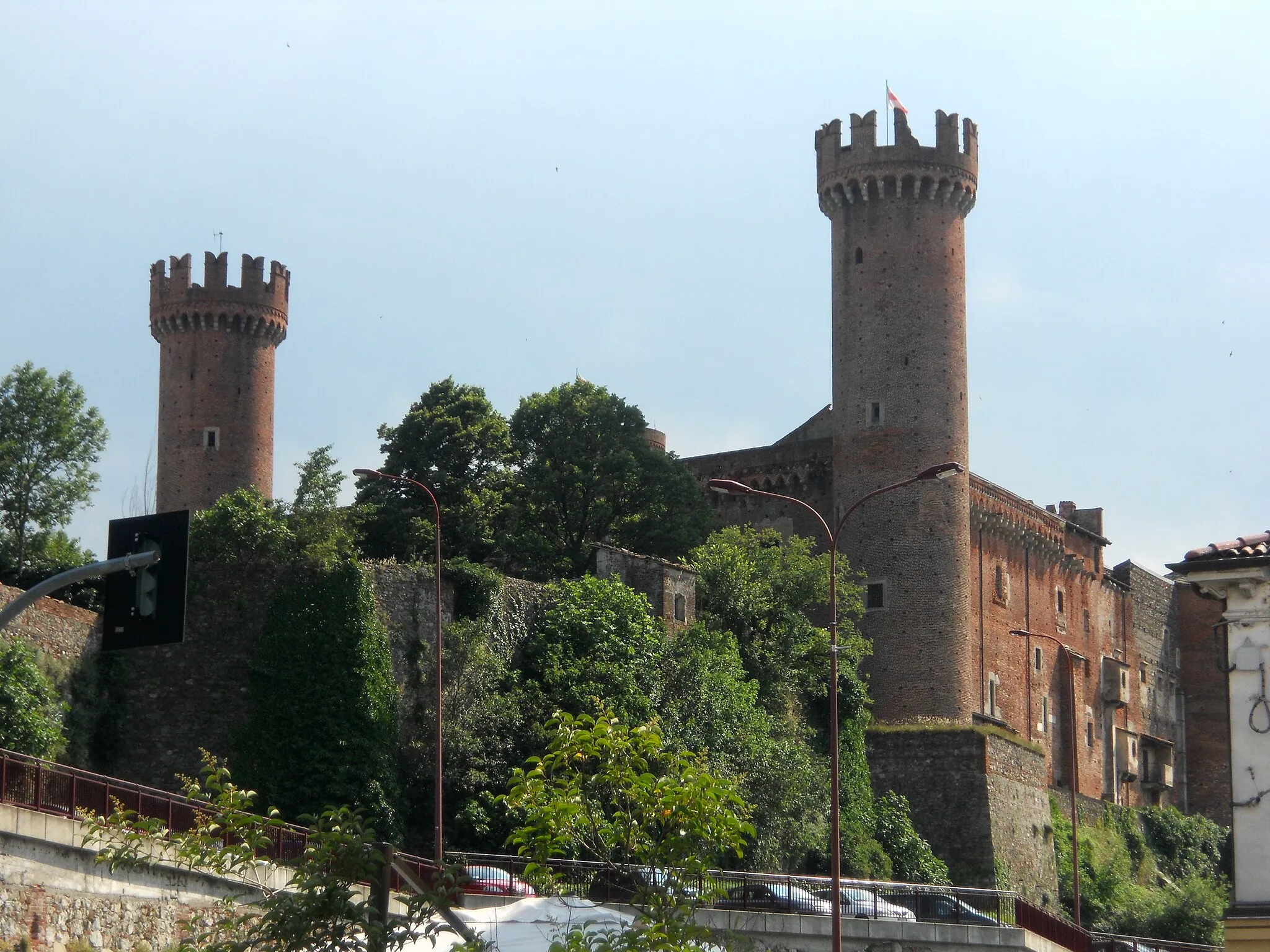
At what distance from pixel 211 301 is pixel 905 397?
2355 cm

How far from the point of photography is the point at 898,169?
6025cm

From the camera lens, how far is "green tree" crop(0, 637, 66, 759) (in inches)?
1380

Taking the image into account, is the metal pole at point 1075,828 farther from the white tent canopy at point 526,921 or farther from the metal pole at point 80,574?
the metal pole at point 80,574

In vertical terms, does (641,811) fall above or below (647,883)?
above

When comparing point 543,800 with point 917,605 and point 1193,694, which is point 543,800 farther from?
point 1193,694

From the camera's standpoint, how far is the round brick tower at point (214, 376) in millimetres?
67938

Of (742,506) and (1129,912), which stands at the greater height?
(742,506)

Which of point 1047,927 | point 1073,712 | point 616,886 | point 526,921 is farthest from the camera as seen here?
point 1073,712

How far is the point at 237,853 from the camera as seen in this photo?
76.5 ft

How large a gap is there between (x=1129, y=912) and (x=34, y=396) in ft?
105

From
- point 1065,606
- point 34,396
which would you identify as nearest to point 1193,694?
point 1065,606

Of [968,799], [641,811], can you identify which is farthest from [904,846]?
[641,811]

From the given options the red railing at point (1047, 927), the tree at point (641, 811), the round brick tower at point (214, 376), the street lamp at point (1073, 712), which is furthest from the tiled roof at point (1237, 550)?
the round brick tower at point (214, 376)

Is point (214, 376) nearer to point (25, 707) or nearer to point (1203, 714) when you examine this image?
point (25, 707)
